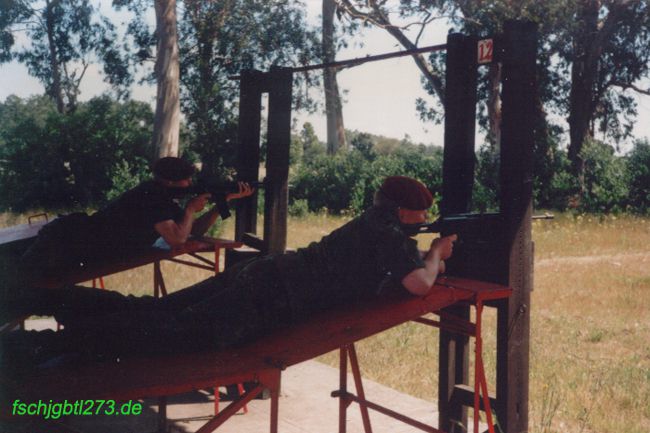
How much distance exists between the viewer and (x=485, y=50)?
348 centimetres

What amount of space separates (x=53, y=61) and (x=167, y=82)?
1738 centimetres

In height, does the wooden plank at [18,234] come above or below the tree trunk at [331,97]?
below

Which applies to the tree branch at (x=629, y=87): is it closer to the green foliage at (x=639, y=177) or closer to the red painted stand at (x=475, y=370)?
the green foliage at (x=639, y=177)

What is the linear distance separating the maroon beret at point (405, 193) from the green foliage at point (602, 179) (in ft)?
60.3

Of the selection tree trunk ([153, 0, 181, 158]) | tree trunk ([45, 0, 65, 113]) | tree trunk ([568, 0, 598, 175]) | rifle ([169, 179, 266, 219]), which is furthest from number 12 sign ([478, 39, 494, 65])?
tree trunk ([45, 0, 65, 113])

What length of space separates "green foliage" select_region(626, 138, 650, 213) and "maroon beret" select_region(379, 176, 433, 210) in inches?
738

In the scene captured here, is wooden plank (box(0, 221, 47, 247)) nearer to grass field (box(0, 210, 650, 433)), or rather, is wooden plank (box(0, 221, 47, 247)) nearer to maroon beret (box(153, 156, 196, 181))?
maroon beret (box(153, 156, 196, 181))

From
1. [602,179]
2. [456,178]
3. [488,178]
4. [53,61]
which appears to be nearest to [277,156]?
[456,178]

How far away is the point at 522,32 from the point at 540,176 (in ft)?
62.9

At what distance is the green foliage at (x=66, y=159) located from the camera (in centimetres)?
2139

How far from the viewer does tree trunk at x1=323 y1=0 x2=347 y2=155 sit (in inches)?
1025

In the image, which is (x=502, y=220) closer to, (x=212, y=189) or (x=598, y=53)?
(x=212, y=189)

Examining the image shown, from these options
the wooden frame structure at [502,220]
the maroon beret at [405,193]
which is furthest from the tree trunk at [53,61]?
the maroon beret at [405,193]

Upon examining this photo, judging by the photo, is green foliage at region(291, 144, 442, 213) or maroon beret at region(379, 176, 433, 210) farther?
green foliage at region(291, 144, 442, 213)
